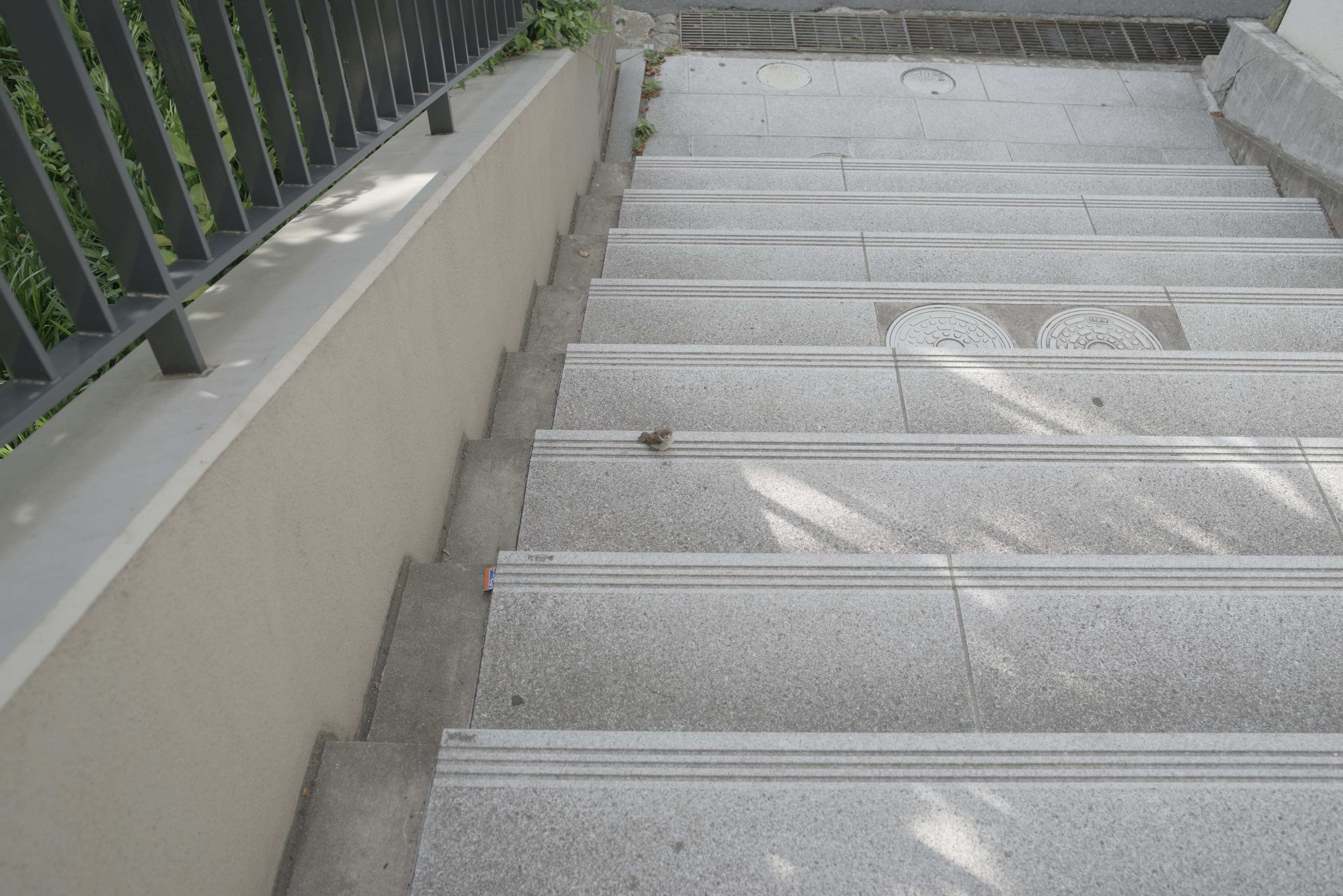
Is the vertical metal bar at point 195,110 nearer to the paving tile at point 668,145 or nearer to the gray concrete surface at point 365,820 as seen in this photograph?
the gray concrete surface at point 365,820

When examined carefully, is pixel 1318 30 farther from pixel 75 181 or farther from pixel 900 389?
pixel 75 181

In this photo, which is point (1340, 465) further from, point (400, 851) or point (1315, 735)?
point (400, 851)

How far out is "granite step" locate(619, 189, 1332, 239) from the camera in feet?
15.8

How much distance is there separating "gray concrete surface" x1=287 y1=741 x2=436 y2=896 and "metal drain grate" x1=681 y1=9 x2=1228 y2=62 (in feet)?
24.0

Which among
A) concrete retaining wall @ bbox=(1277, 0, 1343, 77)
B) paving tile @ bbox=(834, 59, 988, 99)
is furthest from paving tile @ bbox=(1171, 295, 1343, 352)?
paving tile @ bbox=(834, 59, 988, 99)

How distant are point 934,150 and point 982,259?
2502mm

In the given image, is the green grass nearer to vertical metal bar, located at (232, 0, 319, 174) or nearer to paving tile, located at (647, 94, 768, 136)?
vertical metal bar, located at (232, 0, 319, 174)

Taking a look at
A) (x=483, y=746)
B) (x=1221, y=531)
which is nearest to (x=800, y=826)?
(x=483, y=746)

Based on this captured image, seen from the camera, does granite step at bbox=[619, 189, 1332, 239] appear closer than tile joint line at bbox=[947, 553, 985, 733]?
No

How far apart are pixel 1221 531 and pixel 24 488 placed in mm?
3030

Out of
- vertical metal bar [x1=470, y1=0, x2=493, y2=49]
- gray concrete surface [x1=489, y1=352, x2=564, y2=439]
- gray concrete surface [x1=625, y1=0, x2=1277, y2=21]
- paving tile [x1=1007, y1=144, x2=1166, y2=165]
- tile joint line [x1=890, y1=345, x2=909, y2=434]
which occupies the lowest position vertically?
paving tile [x1=1007, y1=144, x2=1166, y2=165]

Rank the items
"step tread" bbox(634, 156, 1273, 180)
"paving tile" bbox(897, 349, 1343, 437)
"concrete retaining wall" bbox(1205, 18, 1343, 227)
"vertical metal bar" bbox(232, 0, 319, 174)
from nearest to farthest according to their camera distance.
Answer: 1. "vertical metal bar" bbox(232, 0, 319, 174)
2. "paving tile" bbox(897, 349, 1343, 437)
3. "concrete retaining wall" bbox(1205, 18, 1343, 227)
4. "step tread" bbox(634, 156, 1273, 180)

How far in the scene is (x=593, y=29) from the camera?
4648 mm

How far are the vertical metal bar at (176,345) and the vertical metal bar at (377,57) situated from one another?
1155mm
